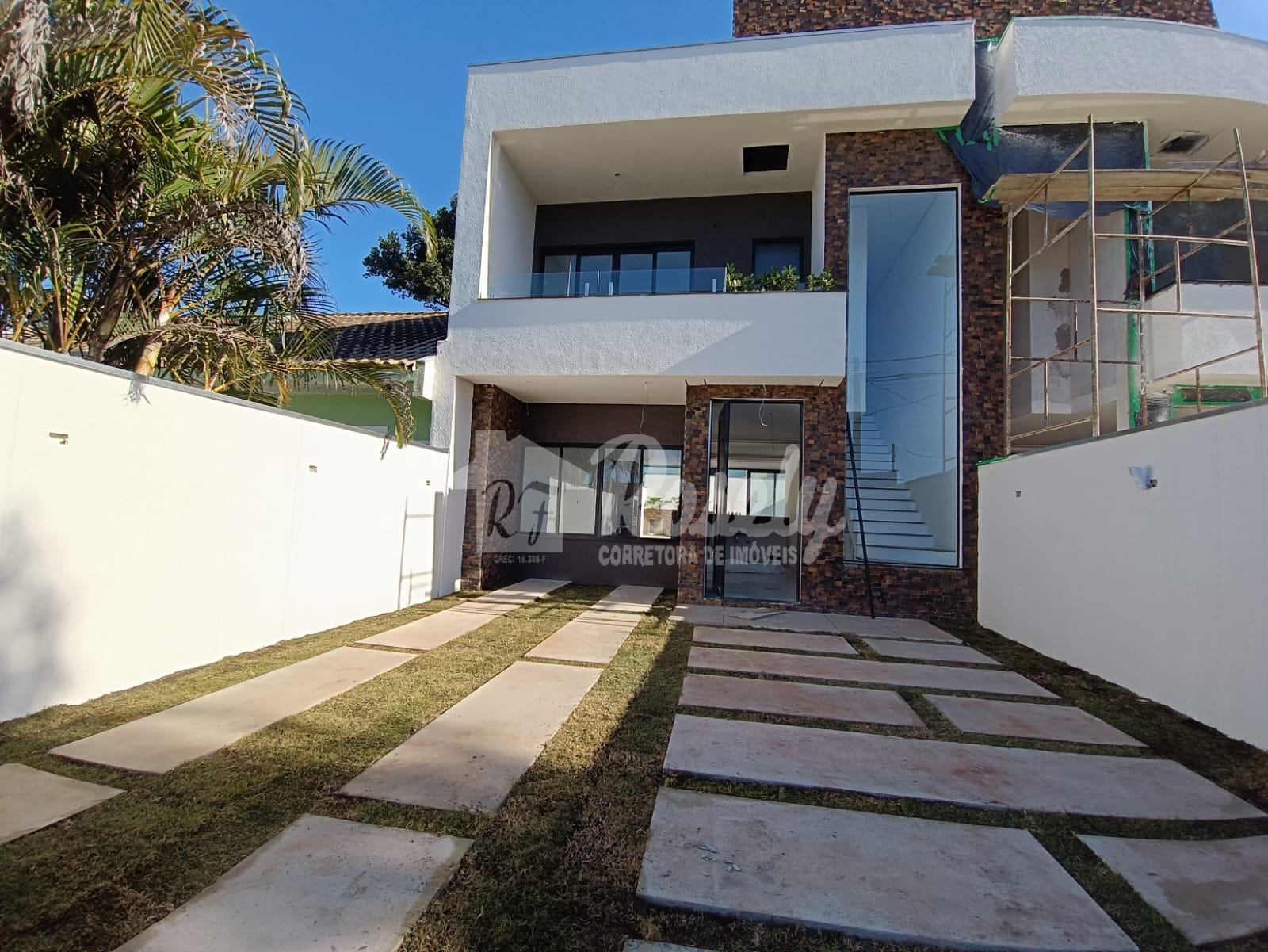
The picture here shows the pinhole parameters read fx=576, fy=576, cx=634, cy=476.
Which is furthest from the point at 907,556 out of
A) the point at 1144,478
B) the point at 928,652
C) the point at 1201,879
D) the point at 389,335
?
the point at 389,335

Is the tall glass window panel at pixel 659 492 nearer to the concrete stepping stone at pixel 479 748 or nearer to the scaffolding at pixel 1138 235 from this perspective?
the scaffolding at pixel 1138 235

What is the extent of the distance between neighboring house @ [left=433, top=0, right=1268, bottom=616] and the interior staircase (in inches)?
2.7

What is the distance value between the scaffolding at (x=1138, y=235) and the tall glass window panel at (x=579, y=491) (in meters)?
6.17

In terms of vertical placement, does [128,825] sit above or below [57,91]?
below

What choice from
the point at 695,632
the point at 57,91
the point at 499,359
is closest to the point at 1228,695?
the point at 695,632

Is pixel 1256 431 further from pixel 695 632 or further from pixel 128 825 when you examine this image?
pixel 128 825

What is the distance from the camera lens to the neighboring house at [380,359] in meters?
7.84

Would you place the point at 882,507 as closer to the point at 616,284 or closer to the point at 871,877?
the point at 616,284

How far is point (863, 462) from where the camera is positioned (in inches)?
393

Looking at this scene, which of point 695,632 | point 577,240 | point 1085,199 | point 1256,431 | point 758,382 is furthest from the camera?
point 577,240

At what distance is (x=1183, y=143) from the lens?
768 centimetres

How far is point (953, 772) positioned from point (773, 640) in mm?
2953

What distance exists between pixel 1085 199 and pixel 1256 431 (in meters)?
4.91

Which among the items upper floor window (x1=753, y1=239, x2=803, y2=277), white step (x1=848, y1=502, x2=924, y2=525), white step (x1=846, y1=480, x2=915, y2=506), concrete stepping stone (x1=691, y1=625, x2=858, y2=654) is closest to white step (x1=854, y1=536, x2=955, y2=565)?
white step (x1=848, y1=502, x2=924, y2=525)
